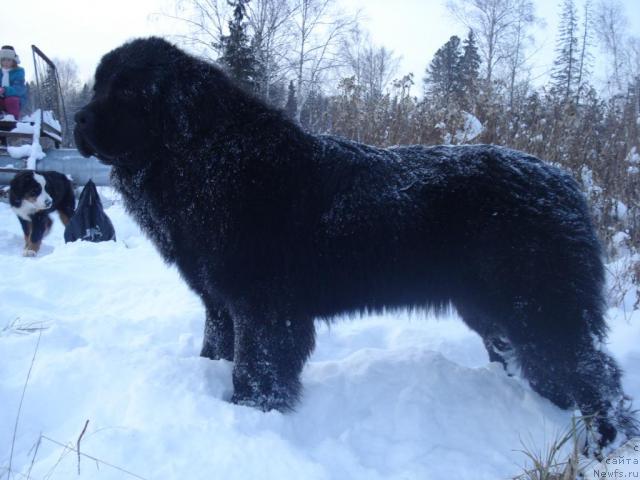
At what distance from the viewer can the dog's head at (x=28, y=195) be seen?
714 centimetres

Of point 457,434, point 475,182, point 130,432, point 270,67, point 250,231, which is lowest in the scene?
point 457,434

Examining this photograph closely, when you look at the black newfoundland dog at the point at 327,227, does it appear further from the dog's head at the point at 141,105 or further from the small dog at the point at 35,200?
the small dog at the point at 35,200

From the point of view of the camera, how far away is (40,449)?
1.62 meters

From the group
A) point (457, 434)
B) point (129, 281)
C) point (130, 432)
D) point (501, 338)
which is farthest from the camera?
point (129, 281)

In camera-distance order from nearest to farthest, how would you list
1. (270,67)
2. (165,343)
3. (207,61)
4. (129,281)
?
(207,61), (165,343), (129,281), (270,67)

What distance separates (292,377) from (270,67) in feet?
56.5

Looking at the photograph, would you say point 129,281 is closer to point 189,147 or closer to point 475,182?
point 189,147

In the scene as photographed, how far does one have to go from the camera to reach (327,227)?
213 centimetres

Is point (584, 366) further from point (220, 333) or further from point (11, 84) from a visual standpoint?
point (11, 84)

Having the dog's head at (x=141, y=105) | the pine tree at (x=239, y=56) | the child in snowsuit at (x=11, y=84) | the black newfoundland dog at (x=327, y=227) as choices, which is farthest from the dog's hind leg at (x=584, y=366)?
the pine tree at (x=239, y=56)

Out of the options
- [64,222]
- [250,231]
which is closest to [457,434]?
[250,231]

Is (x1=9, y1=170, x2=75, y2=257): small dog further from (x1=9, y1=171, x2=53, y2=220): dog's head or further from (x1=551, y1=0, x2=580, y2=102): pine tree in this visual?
(x1=551, y1=0, x2=580, y2=102): pine tree

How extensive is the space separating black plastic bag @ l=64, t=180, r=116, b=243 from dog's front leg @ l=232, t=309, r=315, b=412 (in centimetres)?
544

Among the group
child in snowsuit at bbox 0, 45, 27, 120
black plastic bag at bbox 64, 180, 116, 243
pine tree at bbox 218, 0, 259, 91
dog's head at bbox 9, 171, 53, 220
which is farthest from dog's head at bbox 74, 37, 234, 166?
pine tree at bbox 218, 0, 259, 91
